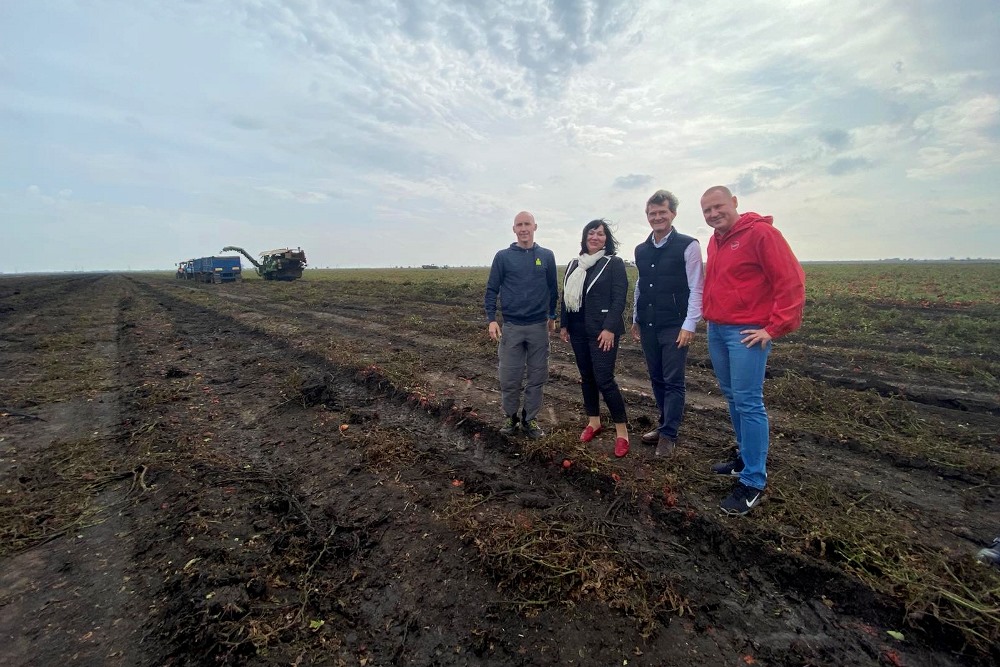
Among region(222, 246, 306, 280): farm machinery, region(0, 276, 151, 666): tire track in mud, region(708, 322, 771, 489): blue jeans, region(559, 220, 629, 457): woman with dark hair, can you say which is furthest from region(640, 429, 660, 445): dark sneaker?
region(222, 246, 306, 280): farm machinery

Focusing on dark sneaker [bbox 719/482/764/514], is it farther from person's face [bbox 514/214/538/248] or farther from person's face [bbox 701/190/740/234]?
person's face [bbox 514/214/538/248]

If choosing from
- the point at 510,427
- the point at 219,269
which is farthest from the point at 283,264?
the point at 510,427

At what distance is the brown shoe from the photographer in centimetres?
407

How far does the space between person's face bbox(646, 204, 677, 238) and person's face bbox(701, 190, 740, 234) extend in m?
0.40

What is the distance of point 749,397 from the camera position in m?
3.18

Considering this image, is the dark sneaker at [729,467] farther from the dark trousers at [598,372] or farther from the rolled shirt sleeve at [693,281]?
the rolled shirt sleeve at [693,281]

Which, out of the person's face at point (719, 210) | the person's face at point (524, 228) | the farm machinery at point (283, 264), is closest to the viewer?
the person's face at point (719, 210)

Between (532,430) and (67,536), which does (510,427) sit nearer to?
(532,430)

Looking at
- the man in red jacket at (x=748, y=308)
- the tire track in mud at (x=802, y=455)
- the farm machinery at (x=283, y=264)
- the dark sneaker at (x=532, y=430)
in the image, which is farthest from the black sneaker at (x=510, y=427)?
the farm machinery at (x=283, y=264)

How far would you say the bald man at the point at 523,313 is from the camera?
4.33 meters

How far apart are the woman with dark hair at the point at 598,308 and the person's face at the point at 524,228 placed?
498 millimetres

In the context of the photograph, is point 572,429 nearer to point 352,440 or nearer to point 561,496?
point 561,496

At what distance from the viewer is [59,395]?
6062 mm

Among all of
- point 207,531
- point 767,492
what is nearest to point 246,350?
point 207,531
